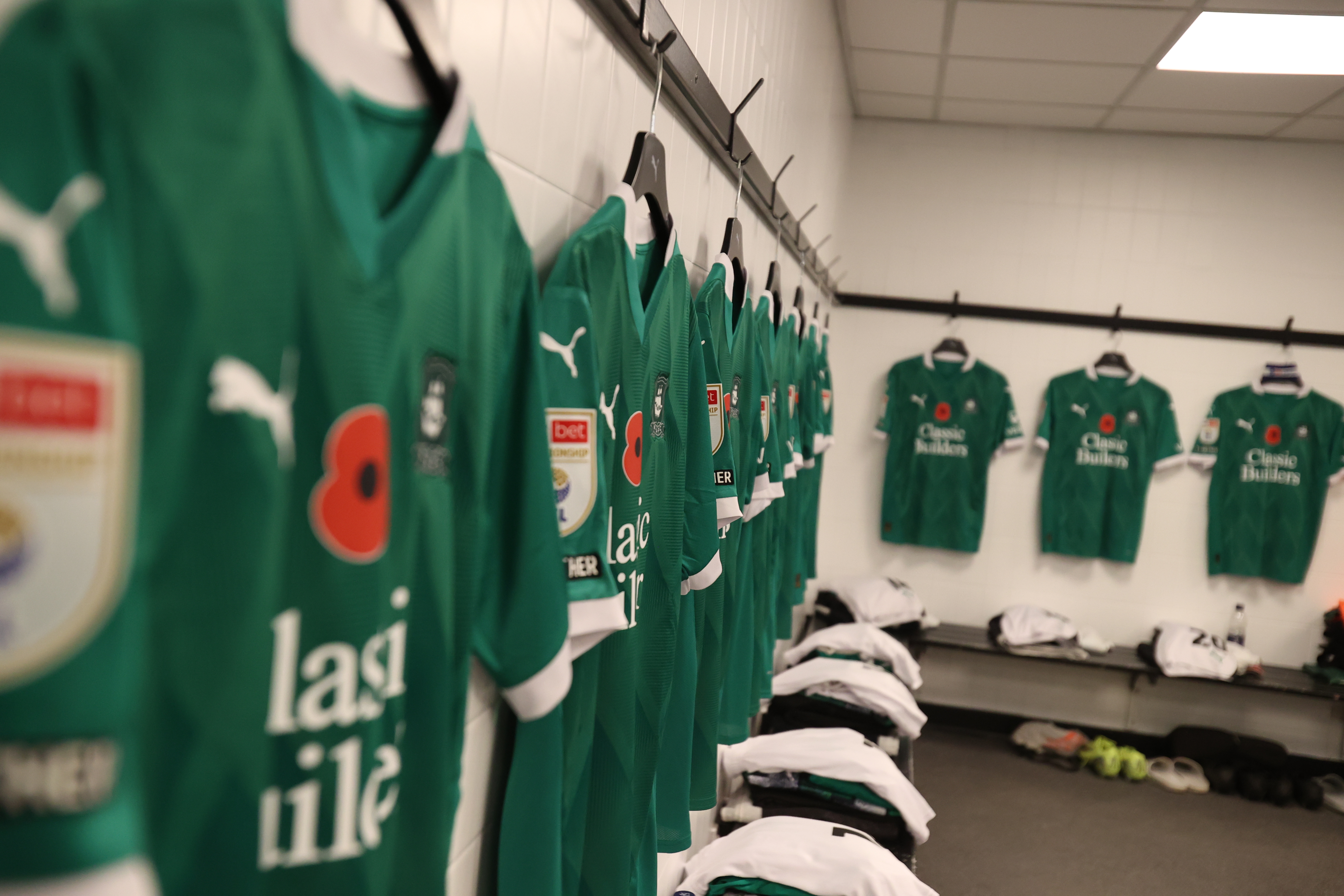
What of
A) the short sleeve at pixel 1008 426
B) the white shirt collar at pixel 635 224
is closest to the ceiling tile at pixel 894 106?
the short sleeve at pixel 1008 426

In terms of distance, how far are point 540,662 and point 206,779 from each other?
13.7 inches

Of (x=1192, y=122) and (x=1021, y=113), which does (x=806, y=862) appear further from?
(x=1192, y=122)

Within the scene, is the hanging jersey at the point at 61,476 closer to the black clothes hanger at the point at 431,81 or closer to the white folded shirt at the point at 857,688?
the black clothes hanger at the point at 431,81

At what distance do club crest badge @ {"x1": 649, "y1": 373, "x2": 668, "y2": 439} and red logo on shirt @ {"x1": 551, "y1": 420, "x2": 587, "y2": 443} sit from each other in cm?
26

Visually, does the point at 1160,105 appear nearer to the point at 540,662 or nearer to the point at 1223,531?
the point at 1223,531

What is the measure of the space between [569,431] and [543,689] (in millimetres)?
258

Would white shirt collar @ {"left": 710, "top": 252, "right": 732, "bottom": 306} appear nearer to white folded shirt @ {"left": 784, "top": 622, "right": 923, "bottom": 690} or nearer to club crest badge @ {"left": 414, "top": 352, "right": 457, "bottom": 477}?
club crest badge @ {"left": 414, "top": 352, "right": 457, "bottom": 477}

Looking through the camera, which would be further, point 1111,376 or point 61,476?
point 1111,376

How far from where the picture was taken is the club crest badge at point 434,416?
0.64 m

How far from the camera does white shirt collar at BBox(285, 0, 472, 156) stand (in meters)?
0.52

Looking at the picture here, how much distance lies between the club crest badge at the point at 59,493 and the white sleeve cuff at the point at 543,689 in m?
0.44

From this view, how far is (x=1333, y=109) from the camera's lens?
13.3ft

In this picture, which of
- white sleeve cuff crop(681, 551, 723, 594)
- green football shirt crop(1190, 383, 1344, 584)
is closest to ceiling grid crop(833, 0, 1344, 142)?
green football shirt crop(1190, 383, 1344, 584)

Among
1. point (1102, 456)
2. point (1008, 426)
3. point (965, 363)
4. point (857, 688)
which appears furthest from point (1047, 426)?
point (857, 688)
